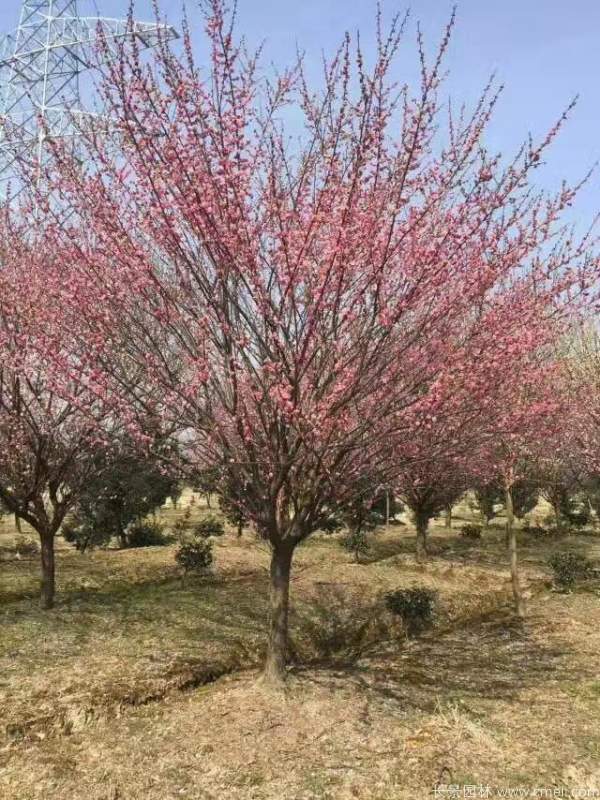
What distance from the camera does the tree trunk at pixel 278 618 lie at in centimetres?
763

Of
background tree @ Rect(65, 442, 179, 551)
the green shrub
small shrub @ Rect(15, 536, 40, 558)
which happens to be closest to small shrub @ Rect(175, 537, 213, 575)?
background tree @ Rect(65, 442, 179, 551)

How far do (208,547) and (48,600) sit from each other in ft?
15.5

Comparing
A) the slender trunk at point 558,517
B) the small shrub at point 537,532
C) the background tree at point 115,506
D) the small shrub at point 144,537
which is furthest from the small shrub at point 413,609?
the slender trunk at point 558,517

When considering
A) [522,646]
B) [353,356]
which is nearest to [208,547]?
[522,646]

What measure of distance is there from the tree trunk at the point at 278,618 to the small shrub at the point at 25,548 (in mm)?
14964

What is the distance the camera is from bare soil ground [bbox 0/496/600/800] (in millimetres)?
5543

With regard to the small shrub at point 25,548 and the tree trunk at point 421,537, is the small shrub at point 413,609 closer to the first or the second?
the tree trunk at point 421,537

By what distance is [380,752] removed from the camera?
597 centimetres

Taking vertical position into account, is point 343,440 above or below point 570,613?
above

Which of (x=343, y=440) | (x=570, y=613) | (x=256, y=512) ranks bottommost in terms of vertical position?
(x=570, y=613)

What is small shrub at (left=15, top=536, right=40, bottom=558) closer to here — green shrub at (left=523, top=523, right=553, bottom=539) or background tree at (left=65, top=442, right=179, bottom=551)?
background tree at (left=65, top=442, right=179, bottom=551)

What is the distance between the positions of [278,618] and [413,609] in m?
4.50

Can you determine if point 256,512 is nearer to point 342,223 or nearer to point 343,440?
point 343,440

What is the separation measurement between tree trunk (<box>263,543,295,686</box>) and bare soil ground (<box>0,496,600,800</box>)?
277 millimetres
